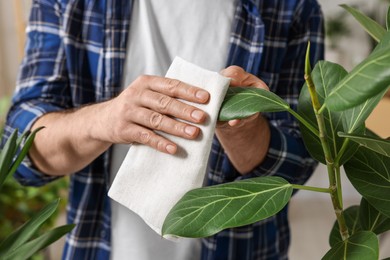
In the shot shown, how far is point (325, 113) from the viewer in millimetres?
647

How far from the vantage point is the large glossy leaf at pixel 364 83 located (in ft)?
1.47

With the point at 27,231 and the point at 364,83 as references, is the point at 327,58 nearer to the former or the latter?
the point at 27,231

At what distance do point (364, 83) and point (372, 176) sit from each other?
0.21 meters

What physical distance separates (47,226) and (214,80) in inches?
69.1

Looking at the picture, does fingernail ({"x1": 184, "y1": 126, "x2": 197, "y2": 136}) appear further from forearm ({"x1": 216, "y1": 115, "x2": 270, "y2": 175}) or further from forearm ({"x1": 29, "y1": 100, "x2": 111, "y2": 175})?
forearm ({"x1": 29, "y1": 100, "x2": 111, "y2": 175})

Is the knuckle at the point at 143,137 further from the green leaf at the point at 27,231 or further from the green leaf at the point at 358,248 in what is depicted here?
the green leaf at the point at 358,248

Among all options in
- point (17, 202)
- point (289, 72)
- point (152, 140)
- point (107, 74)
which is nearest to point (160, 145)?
point (152, 140)

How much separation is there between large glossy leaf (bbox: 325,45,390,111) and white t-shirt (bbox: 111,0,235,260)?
68 cm

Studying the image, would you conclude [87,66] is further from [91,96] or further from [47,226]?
[47,226]

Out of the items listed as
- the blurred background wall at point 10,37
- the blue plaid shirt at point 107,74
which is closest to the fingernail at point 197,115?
the blue plaid shirt at point 107,74

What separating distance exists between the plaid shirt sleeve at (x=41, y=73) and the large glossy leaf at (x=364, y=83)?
0.71m

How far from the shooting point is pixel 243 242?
117 cm

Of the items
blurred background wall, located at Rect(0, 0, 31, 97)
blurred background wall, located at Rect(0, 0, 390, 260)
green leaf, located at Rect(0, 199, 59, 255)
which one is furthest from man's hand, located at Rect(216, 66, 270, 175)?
blurred background wall, located at Rect(0, 0, 31, 97)

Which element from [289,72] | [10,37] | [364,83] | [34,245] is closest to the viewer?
[364,83]
